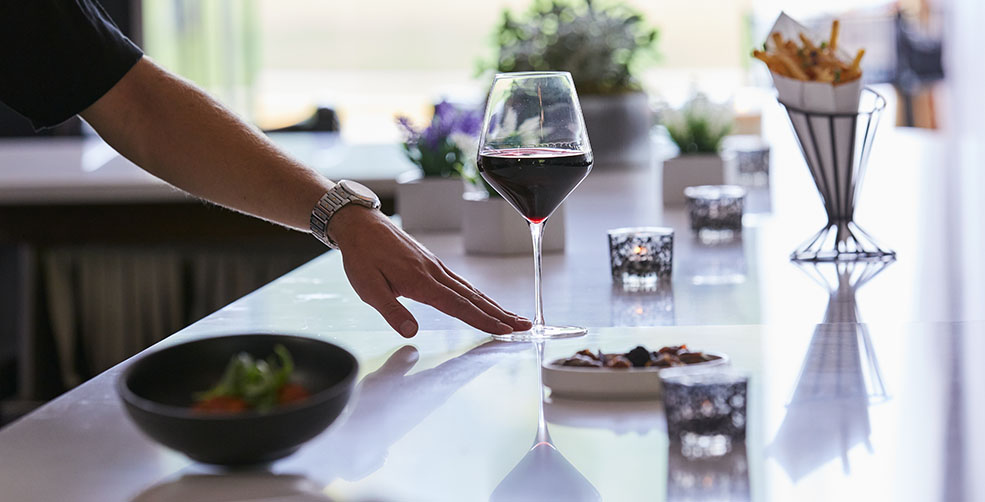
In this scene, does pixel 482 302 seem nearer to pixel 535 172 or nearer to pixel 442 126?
pixel 535 172

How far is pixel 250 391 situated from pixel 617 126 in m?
2.04

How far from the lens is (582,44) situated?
253 centimetres

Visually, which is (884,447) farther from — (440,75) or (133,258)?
(440,75)

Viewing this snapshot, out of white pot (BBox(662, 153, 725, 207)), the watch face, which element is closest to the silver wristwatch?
the watch face

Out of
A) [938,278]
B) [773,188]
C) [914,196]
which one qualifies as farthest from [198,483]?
[773,188]

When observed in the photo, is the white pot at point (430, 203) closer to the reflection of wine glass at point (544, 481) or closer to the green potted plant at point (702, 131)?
the green potted plant at point (702, 131)

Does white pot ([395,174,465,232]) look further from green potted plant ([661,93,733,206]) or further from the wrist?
the wrist

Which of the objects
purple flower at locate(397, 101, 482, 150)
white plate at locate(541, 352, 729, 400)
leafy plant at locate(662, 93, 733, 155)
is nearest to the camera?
white plate at locate(541, 352, 729, 400)

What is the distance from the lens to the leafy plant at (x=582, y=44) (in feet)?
8.28

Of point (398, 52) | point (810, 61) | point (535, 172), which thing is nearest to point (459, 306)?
point (535, 172)

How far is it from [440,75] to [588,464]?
9717 mm

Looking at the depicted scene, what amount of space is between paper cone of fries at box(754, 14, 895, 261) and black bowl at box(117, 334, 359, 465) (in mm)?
871

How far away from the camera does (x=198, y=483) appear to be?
62cm

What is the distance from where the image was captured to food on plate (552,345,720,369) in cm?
78
